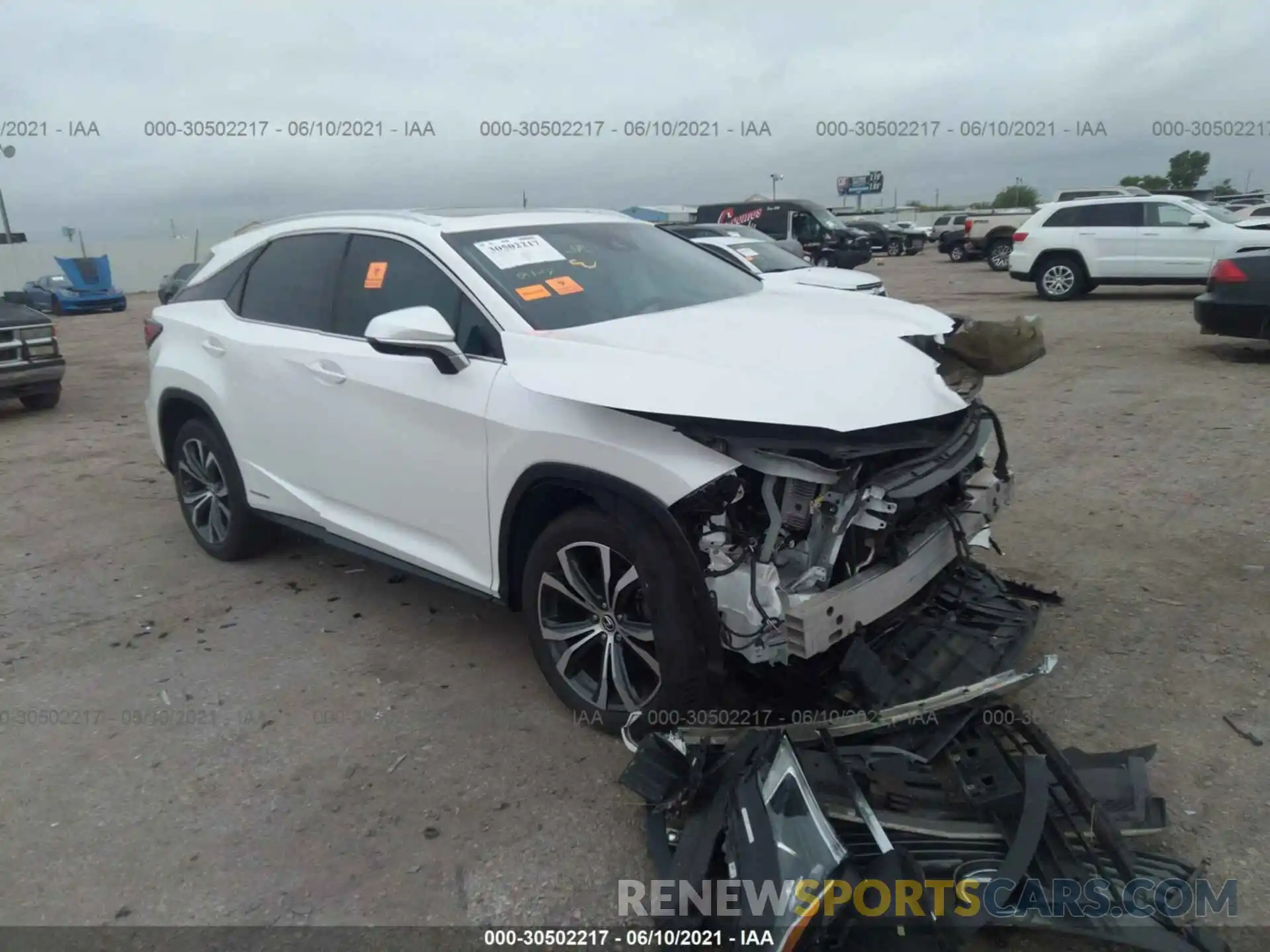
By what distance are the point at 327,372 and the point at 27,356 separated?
7.37 metres

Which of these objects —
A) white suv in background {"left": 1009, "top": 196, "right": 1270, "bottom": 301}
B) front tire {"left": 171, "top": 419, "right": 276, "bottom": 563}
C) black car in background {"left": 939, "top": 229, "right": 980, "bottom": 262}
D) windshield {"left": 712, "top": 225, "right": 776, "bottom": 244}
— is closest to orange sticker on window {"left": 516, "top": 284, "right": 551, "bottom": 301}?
front tire {"left": 171, "top": 419, "right": 276, "bottom": 563}

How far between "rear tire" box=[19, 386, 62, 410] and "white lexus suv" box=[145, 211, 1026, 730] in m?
6.51

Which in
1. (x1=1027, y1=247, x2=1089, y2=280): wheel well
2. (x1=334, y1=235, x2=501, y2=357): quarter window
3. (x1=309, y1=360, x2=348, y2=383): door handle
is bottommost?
(x1=1027, y1=247, x2=1089, y2=280): wheel well

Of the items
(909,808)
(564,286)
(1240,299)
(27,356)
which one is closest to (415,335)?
(564,286)

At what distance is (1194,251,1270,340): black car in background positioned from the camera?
9008 millimetres

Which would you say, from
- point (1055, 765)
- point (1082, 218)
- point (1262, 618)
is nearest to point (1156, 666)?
point (1262, 618)

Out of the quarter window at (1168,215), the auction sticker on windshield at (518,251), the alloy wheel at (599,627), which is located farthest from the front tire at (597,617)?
the quarter window at (1168,215)

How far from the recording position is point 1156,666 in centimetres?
364

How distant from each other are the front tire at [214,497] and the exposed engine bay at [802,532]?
297 cm

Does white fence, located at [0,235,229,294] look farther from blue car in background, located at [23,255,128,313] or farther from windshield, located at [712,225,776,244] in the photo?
windshield, located at [712,225,776,244]

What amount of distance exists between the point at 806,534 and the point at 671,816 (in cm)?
95

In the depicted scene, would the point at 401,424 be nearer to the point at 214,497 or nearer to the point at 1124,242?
the point at 214,497

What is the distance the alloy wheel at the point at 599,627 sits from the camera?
10.4 ft

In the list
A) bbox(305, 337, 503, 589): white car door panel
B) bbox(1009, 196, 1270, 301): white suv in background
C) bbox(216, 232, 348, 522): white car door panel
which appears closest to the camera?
bbox(305, 337, 503, 589): white car door panel
